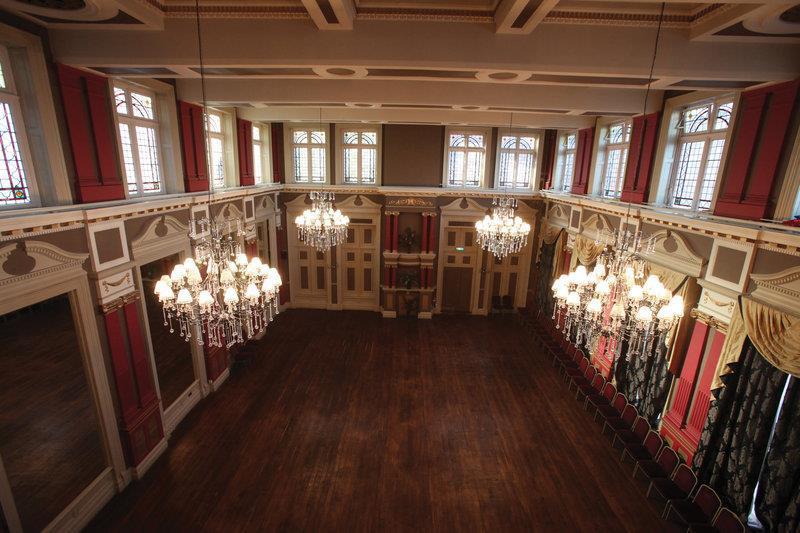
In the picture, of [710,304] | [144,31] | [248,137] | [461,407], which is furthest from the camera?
[248,137]

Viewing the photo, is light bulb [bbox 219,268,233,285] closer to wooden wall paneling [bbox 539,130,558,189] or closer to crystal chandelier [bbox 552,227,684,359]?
crystal chandelier [bbox 552,227,684,359]

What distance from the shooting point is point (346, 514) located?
512 cm

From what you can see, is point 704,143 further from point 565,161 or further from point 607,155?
point 565,161

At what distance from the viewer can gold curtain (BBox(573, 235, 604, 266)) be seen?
7.95 meters

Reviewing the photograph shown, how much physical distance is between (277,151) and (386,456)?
9.07 metres

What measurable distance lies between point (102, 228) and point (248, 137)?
5.56 m

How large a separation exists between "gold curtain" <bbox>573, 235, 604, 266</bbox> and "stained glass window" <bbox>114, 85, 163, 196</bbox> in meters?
8.29

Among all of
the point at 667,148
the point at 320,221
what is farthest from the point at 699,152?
the point at 320,221

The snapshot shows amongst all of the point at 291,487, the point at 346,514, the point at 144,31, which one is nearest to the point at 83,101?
the point at 144,31

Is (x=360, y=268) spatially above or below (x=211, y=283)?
below

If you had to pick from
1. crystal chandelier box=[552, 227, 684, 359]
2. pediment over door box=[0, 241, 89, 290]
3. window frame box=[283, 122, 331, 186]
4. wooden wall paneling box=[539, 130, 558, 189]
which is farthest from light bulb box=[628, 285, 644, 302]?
window frame box=[283, 122, 331, 186]

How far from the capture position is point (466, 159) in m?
11.6

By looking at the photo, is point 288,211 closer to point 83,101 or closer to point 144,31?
point 83,101

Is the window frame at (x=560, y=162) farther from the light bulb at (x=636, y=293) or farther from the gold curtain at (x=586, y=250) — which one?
the light bulb at (x=636, y=293)
